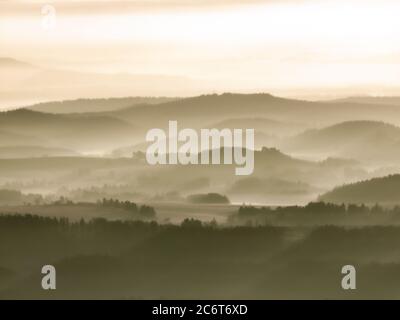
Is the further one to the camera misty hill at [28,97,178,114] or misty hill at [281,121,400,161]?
misty hill at [281,121,400,161]

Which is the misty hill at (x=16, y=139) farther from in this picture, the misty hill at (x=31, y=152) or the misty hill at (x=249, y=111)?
the misty hill at (x=249, y=111)

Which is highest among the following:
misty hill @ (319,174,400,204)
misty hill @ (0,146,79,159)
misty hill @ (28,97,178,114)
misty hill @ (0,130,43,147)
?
misty hill @ (28,97,178,114)

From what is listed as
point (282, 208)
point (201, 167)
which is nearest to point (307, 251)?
point (282, 208)

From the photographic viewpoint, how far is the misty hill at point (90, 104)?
1250 centimetres

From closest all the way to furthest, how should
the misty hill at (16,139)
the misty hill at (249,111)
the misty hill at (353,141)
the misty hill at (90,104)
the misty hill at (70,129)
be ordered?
the misty hill at (249,111) < the misty hill at (90,104) < the misty hill at (353,141) < the misty hill at (70,129) < the misty hill at (16,139)

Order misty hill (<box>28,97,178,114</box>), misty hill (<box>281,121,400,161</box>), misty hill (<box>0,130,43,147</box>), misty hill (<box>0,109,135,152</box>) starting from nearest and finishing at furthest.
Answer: misty hill (<box>28,97,178,114</box>), misty hill (<box>281,121,400,161</box>), misty hill (<box>0,109,135,152</box>), misty hill (<box>0,130,43,147</box>)

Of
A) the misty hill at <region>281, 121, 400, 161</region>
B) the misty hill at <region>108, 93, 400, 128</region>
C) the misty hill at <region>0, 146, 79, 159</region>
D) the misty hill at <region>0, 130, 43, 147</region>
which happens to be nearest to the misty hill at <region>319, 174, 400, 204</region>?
the misty hill at <region>281, 121, 400, 161</region>

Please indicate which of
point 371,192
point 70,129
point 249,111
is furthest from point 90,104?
point 371,192

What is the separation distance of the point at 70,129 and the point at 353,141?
3.52m

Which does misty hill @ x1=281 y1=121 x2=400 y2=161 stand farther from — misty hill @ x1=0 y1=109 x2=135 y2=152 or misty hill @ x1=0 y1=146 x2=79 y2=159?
misty hill @ x1=0 y1=146 x2=79 y2=159

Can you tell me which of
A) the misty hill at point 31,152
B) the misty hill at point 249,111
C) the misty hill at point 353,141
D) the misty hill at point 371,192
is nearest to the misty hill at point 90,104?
the misty hill at point 249,111

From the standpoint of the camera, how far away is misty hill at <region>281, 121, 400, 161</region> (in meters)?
12.6

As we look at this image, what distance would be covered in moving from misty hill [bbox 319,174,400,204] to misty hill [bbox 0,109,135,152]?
2584mm

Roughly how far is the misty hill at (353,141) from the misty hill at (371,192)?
0.29 metres
